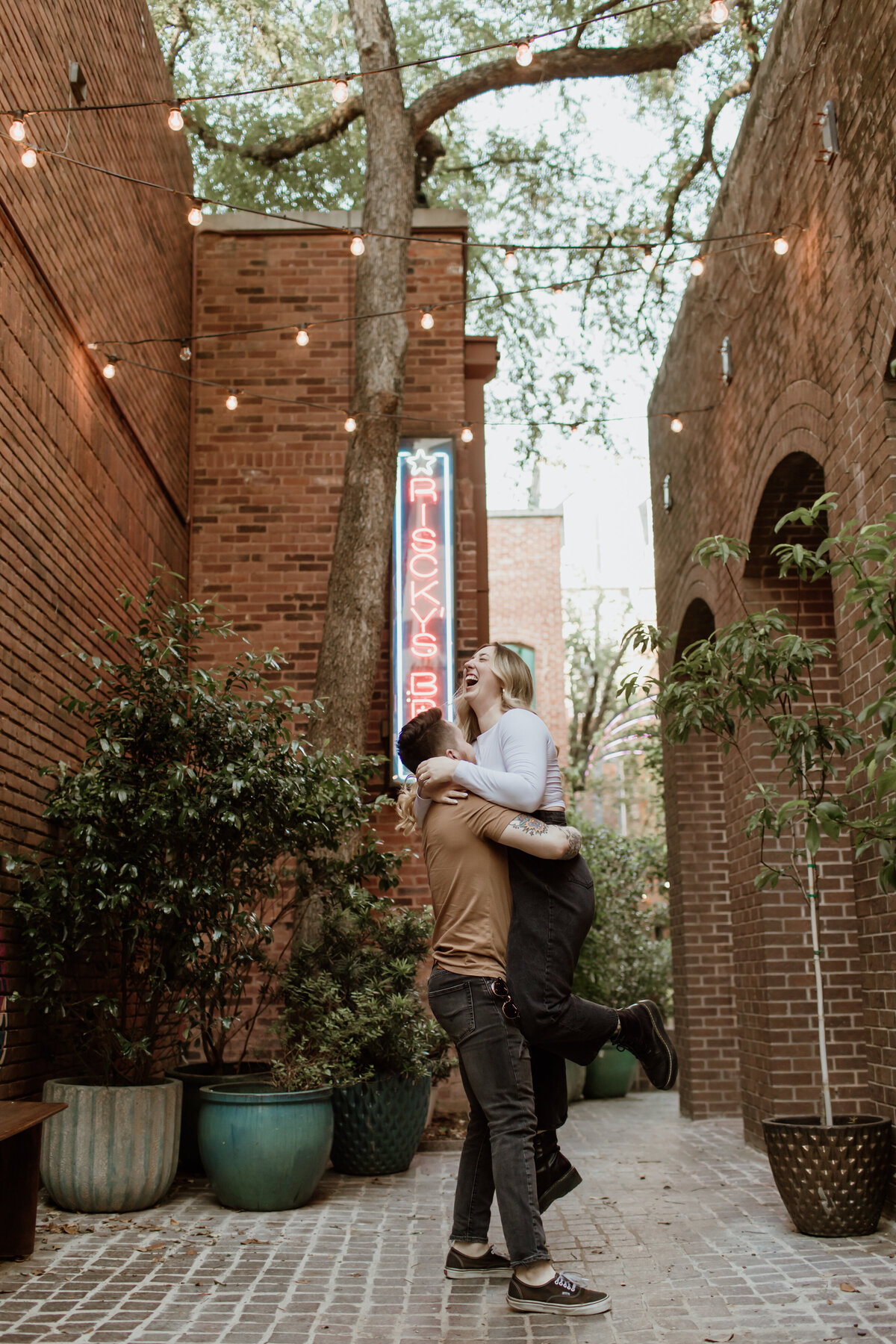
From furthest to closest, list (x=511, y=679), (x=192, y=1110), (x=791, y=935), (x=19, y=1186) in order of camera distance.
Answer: (x=791, y=935) → (x=192, y=1110) → (x=19, y=1186) → (x=511, y=679)

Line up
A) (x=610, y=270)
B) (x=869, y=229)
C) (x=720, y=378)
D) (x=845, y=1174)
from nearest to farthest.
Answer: (x=845, y=1174), (x=869, y=229), (x=720, y=378), (x=610, y=270)

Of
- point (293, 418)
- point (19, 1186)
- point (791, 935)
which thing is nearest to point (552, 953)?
point (19, 1186)

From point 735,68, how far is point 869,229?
7.23 meters

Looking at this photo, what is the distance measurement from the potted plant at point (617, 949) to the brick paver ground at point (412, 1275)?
5354 millimetres

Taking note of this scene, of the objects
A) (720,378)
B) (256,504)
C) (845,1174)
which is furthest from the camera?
(256,504)

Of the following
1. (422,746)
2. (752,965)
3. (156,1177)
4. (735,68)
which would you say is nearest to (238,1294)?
(156,1177)

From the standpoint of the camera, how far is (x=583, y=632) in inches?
958

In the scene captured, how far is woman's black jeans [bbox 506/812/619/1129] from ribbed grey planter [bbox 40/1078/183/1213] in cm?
209

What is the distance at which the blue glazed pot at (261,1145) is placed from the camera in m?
4.95

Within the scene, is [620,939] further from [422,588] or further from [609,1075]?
[422,588]

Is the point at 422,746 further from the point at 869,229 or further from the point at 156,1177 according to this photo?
the point at 869,229

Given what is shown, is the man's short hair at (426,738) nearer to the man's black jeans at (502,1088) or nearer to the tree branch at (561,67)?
the man's black jeans at (502,1088)

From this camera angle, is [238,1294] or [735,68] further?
[735,68]

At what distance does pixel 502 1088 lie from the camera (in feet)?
11.2
